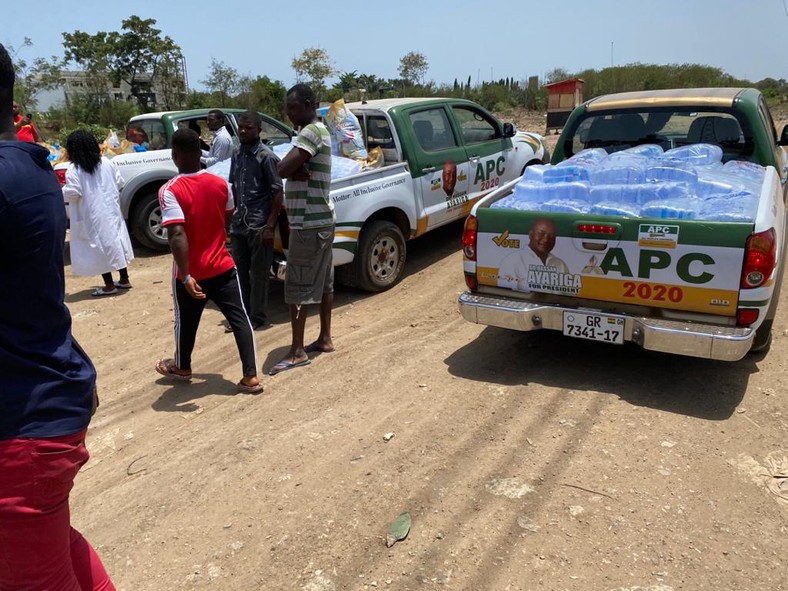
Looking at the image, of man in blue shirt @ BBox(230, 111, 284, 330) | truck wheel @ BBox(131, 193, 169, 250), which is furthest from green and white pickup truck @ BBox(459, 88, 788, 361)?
truck wheel @ BBox(131, 193, 169, 250)

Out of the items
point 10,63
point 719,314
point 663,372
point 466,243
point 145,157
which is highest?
point 10,63

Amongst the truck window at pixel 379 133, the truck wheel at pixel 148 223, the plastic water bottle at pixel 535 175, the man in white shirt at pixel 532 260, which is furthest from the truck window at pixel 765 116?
the truck wheel at pixel 148 223

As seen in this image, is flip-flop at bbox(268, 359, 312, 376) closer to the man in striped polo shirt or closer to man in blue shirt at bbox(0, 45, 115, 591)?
the man in striped polo shirt

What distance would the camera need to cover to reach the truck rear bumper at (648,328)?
362 cm

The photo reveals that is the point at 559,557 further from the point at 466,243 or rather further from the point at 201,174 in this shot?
the point at 201,174

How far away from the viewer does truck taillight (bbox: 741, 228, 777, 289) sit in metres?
3.54

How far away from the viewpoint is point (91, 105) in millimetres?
31344

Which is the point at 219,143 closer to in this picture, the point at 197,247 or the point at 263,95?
the point at 197,247

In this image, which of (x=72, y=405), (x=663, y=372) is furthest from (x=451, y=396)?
(x=72, y=405)

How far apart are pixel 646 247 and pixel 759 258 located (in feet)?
1.96

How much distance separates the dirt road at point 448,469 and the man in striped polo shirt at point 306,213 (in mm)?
505

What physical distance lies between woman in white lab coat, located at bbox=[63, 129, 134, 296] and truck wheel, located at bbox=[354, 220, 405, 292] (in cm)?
273

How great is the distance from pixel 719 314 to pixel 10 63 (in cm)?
366

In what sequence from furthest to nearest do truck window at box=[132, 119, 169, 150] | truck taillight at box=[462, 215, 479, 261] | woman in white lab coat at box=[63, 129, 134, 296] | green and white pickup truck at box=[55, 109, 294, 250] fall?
truck window at box=[132, 119, 169, 150], green and white pickup truck at box=[55, 109, 294, 250], woman in white lab coat at box=[63, 129, 134, 296], truck taillight at box=[462, 215, 479, 261]
